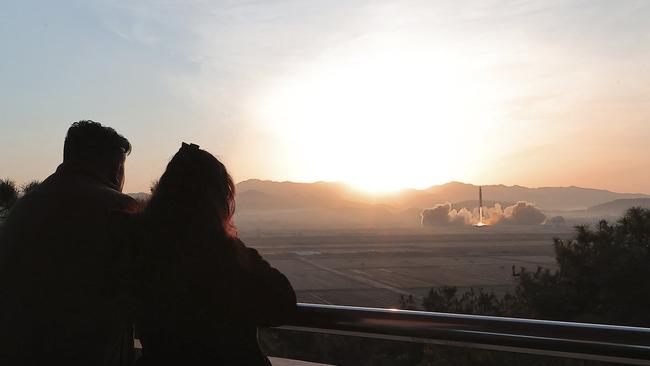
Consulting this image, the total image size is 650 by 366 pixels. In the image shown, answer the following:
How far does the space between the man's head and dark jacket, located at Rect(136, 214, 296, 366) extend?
679mm

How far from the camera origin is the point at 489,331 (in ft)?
5.40

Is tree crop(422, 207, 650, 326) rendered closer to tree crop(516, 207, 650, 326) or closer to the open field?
tree crop(516, 207, 650, 326)

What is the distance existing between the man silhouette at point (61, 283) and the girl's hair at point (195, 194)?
0.27 metres

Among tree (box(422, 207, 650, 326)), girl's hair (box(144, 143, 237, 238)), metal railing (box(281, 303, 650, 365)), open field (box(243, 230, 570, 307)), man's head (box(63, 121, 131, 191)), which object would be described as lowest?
open field (box(243, 230, 570, 307))

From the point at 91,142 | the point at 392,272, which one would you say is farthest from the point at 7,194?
the point at 392,272

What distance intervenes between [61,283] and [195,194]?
0.58m

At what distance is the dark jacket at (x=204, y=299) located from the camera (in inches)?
57.5

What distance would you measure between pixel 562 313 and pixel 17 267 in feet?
36.9

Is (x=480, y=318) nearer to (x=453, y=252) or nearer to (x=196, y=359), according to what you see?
(x=196, y=359)

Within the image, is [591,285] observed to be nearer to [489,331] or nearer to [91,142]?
[489,331]

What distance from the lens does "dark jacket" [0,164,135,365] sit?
5.76ft

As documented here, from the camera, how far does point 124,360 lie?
1948 millimetres

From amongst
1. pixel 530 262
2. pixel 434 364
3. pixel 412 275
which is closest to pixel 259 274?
pixel 434 364

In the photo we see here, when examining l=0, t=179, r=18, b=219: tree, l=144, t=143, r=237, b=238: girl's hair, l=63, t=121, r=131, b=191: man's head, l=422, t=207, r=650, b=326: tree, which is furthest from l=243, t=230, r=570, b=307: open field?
l=144, t=143, r=237, b=238: girl's hair
